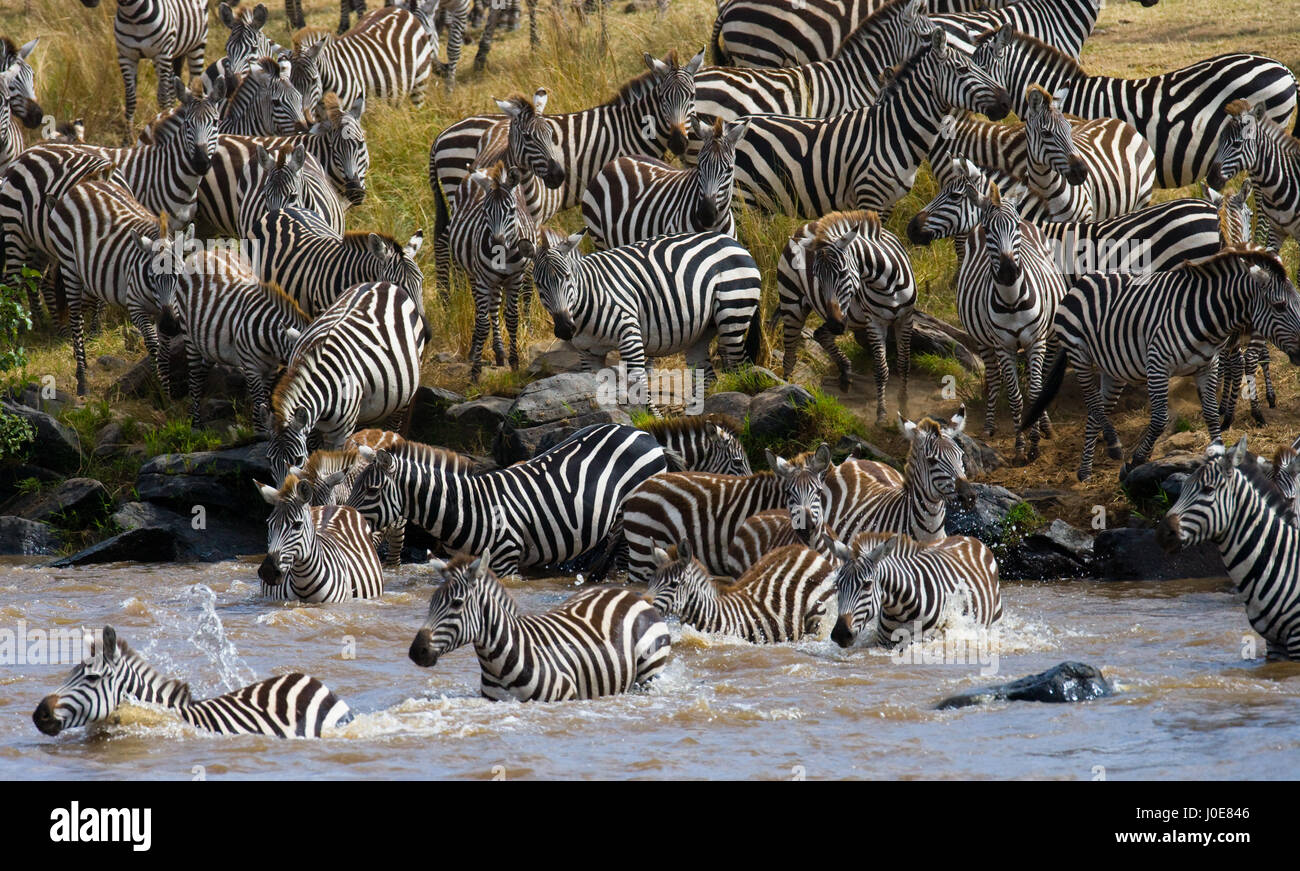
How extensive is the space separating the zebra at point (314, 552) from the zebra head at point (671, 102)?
20.8ft

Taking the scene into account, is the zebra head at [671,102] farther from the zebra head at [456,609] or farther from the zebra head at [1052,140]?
the zebra head at [456,609]

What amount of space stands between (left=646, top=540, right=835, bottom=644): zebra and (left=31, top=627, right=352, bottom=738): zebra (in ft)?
7.34

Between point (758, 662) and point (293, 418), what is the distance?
4.67m

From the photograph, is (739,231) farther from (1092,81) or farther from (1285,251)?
(1285,251)

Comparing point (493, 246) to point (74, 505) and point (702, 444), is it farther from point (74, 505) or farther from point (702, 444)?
point (74, 505)

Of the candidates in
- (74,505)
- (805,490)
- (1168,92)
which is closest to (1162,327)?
(805,490)

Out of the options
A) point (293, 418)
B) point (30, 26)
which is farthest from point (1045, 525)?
point (30, 26)

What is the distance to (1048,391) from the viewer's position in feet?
43.7

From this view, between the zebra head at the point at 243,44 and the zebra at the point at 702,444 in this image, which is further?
the zebra head at the point at 243,44

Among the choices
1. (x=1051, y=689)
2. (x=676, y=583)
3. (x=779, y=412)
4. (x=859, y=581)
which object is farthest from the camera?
(x=779, y=412)

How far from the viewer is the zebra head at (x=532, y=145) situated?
16078 mm

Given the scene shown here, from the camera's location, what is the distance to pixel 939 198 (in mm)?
14438

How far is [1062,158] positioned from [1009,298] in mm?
2593

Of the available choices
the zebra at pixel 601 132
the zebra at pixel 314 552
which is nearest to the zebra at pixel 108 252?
the zebra at pixel 601 132
